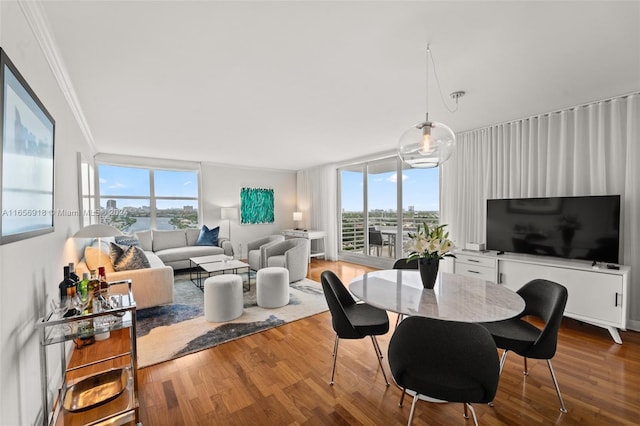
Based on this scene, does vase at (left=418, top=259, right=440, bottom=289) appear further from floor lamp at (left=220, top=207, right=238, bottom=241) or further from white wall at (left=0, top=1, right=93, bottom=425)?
floor lamp at (left=220, top=207, right=238, bottom=241)

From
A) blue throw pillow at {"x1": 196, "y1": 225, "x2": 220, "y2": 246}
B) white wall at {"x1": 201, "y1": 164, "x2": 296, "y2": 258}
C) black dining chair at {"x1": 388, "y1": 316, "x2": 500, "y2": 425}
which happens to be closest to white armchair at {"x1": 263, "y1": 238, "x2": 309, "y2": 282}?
blue throw pillow at {"x1": 196, "y1": 225, "x2": 220, "y2": 246}

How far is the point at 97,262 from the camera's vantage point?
311cm

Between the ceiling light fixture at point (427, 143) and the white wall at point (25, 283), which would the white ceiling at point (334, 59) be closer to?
the white wall at point (25, 283)

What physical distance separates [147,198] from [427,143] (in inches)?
244

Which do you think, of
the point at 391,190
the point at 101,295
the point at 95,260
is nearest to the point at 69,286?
the point at 101,295

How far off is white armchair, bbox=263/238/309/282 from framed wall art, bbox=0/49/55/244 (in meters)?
3.21

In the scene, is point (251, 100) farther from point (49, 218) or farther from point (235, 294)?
point (235, 294)

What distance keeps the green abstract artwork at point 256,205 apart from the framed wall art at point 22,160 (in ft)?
17.5

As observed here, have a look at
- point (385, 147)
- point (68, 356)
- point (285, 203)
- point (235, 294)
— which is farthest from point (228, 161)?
point (68, 356)

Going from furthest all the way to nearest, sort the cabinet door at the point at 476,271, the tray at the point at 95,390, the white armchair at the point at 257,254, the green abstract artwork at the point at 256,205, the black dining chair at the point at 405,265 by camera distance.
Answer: the green abstract artwork at the point at 256,205, the white armchair at the point at 257,254, the cabinet door at the point at 476,271, the black dining chair at the point at 405,265, the tray at the point at 95,390

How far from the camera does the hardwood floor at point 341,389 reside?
171 cm

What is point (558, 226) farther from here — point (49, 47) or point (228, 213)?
point (228, 213)

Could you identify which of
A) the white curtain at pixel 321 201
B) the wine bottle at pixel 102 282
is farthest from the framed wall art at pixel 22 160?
the white curtain at pixel 321 201

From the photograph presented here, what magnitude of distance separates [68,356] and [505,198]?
5.16m
